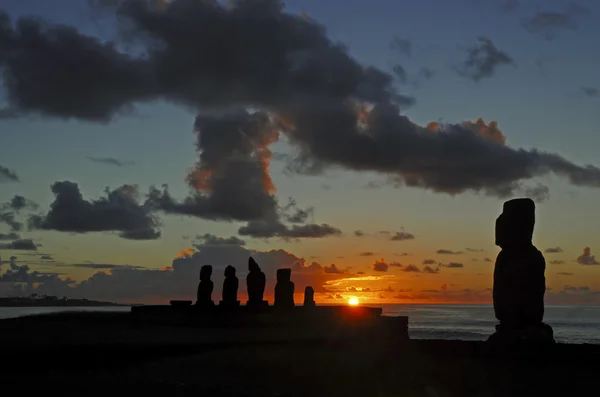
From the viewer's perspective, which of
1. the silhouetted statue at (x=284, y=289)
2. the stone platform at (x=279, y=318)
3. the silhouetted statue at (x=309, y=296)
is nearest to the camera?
the stone platform at (x=279, y=318)

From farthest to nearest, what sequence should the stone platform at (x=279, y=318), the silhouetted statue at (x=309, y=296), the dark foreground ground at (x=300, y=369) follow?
the silhouetted statue at (x=309, y=296)
the stone platform at (x=279, y=318)
the dark foreground ground at (x=300, y=369)

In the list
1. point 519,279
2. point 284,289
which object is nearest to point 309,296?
point 284,289

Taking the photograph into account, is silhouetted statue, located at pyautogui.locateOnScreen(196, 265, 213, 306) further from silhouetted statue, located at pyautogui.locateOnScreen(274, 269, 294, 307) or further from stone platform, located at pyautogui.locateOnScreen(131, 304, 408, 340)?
silhouetted statue, located at pyautogui.locateOnScreen(274, 269, 294, 307)

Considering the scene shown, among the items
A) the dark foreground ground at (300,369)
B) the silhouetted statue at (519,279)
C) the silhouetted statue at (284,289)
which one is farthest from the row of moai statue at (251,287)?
the silhouetted statue at (519,279)

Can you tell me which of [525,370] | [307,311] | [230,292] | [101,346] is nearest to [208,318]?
[230,292]

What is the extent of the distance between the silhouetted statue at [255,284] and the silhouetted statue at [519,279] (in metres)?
14.5

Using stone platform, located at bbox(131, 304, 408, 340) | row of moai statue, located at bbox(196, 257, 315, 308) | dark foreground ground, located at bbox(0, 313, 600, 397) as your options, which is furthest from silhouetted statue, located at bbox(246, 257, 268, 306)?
dark foreground ground, located at bbox(0, 313, 600, 397)

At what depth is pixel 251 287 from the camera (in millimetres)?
29797

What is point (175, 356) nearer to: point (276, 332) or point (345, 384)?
point (345, 384)

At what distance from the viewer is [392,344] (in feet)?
55.0

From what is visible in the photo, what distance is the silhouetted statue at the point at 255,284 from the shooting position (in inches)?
1166

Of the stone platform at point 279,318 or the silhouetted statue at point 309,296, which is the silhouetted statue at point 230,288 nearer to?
the stone platform at point 279,318

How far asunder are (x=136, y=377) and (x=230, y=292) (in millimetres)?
17968

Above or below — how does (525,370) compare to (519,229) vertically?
below
